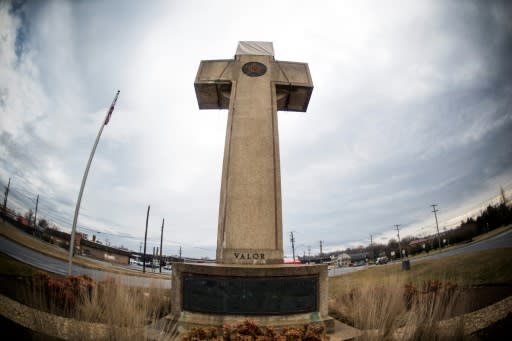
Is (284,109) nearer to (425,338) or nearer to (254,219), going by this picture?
(254,219)

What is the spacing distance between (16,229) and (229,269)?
6515 mm

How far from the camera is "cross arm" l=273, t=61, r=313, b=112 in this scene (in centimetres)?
820

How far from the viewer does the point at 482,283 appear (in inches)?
277

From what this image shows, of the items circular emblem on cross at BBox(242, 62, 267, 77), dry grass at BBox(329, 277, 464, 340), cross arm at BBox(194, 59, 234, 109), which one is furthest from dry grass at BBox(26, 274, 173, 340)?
circular emblem on cross at BBox(242, 62, 267, 77)

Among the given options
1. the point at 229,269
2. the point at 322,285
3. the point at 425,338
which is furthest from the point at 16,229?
the point at 425,338

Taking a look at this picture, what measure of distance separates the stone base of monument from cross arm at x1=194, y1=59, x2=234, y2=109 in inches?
224

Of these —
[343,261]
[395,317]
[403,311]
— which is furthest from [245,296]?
[343,261]

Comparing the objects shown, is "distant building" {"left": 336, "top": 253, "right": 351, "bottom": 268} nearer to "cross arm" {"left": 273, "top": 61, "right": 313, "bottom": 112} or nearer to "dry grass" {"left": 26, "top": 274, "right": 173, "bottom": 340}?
"cross arm" {"left": 273, "top": 61, "right": 313, "bottom": 112}

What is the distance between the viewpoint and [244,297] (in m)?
4.50

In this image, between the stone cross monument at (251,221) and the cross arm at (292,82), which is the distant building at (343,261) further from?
the stone cross monument at (251,221)

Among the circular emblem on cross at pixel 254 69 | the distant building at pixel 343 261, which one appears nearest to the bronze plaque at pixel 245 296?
the circular emblem on cross at pixel 254 69

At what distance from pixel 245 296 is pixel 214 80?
252 inches

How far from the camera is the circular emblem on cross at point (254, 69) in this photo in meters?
8.11

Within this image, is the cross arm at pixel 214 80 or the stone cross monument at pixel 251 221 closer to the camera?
the stone cross monument at pixel 251 221
